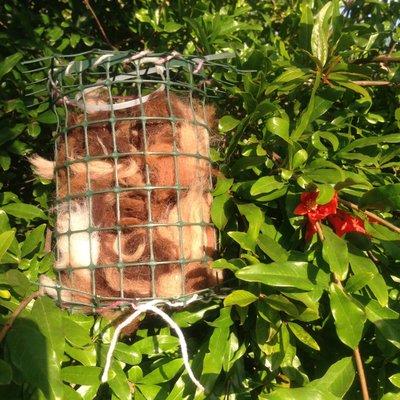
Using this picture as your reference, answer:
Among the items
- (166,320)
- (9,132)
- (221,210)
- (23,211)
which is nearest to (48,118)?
(9,132)

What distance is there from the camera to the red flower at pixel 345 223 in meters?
1.01

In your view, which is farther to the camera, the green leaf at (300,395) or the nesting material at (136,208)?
the nesting material at (136,208)

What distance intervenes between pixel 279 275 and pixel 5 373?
0.45m

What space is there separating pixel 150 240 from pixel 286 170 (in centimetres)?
29

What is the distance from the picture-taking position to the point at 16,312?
0.93m

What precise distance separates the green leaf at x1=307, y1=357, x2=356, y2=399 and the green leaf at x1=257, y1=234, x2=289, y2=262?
202 millimetres

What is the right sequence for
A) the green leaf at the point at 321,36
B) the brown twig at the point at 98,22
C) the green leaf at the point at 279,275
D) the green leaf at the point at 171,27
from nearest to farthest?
the green leaf at the point at 279,275 → the green leaf at the point at 321,36 → the green leaf at the point at 171,27 → the brown twig at the point at 98,22

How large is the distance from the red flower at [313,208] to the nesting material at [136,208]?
0.66ft

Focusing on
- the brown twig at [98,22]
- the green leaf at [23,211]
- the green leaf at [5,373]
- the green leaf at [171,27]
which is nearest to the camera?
the green leaf at [5,373]

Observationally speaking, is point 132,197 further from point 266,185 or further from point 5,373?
point 5,373

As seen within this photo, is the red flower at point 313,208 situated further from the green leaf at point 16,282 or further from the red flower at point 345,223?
the green leaf at point 16,282

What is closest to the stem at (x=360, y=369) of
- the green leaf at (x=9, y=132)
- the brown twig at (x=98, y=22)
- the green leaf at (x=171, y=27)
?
the green leaf at (x=9, y=132)

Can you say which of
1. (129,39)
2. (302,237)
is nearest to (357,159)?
(302,237)

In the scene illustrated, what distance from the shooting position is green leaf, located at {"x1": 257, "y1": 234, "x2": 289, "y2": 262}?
3.18ft
